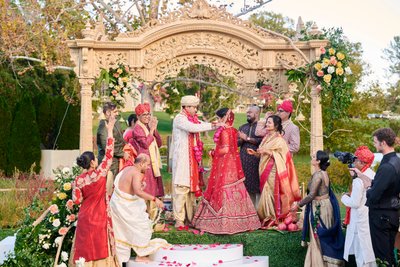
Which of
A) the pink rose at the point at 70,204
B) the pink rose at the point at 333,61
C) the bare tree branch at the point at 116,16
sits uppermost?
the bare tree branch at the point at 116,16

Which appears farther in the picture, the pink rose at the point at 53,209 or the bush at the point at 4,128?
the bush at the point at 4,128

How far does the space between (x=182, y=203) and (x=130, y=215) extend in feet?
4.41

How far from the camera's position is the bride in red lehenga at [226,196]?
27.8 ft

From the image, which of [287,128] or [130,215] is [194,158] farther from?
[130,215]

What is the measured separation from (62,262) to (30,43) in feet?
34.3

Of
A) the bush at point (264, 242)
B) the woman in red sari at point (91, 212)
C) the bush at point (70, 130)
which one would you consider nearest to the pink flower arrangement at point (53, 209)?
the woman in red sari at point (91, 212)

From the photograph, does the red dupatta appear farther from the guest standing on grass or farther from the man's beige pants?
the guest standing on grass

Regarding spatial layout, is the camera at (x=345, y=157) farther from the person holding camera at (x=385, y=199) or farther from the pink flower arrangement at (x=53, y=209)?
the pink flower arrangement at (x=53, y=209)

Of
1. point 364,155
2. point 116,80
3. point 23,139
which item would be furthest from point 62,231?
point 23,139

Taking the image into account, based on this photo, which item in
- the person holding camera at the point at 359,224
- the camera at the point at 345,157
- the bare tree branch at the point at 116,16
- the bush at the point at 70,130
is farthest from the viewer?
the bush at the point at 70,130

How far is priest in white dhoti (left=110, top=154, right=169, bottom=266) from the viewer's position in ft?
24.8

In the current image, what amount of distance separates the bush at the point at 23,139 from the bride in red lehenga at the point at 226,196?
30.9 ft

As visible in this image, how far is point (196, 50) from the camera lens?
10195 mm

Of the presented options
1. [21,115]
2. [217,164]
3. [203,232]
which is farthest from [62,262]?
[21,115]
